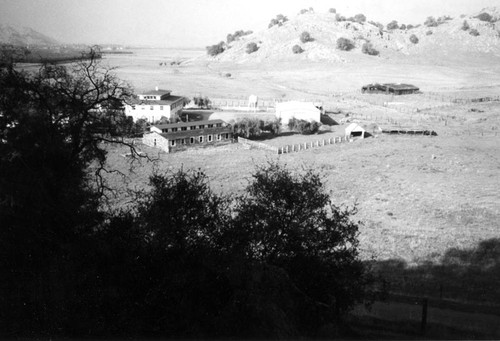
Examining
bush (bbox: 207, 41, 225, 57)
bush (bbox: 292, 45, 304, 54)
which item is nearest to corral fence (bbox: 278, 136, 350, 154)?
bush (bbox: 292, 45, 304, 54)

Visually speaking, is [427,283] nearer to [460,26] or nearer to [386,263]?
[386,263]

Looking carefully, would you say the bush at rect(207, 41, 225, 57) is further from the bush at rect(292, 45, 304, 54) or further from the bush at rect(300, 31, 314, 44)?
the bush at rect(292, 45, 304, 54)

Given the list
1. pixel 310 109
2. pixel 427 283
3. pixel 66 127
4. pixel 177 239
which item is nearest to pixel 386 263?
pixel 427 283

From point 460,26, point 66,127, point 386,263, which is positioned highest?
point 460,26

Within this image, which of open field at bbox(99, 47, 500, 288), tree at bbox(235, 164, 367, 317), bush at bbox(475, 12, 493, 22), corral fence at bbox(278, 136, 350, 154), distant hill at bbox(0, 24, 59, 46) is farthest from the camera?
bush at bbox(475, 12, 493, 22)

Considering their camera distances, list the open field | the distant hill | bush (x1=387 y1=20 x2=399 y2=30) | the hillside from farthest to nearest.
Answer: bush (x1=387 y1=20 x2=399 y2=30) < the hillside < the open field < the distant hill

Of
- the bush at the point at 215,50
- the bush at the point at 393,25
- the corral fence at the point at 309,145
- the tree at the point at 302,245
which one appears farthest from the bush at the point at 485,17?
the tree at the point at 302,245
